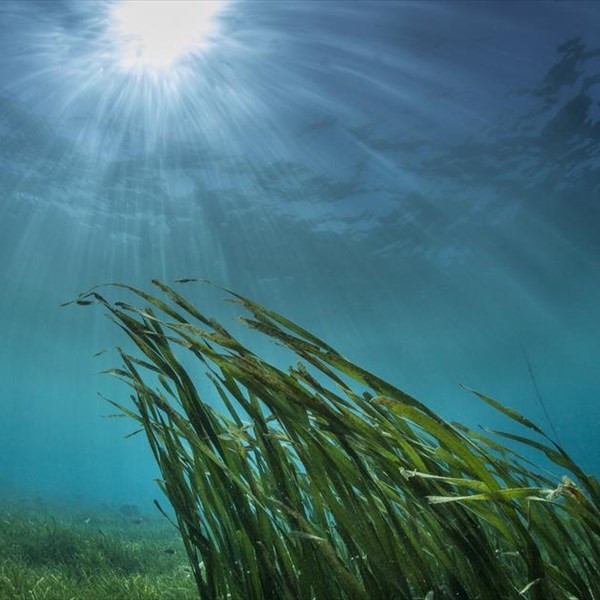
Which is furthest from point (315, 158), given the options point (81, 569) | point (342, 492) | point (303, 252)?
point (342, 492)

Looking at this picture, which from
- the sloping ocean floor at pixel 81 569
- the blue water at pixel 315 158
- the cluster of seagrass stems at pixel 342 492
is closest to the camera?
the cluster of seagrass stems at pixel 342 492

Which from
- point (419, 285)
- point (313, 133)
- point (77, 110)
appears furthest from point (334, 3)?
point (419, 285)

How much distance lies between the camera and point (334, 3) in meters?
12.3

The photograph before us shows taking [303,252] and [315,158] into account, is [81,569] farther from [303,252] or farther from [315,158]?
[303,252]

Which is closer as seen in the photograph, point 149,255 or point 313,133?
point 313,133

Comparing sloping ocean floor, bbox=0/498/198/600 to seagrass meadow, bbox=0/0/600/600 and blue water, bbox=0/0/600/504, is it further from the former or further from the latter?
blue water, bbox=0/0/600/504

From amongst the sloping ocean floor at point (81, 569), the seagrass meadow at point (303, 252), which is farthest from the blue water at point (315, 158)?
the sloping ocean floor at point (81, 569)

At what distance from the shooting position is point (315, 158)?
18234 millimetres

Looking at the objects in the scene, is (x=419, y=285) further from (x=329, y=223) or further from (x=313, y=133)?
(x=313, y=133)

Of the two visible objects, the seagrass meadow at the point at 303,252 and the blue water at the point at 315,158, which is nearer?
the seagrass meadow at the point at 303,252

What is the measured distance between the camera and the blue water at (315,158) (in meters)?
13.8

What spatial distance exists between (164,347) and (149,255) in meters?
25.0

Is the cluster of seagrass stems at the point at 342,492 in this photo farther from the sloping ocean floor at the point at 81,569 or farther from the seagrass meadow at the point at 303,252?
the sloping ocean floor at the point at 81,569

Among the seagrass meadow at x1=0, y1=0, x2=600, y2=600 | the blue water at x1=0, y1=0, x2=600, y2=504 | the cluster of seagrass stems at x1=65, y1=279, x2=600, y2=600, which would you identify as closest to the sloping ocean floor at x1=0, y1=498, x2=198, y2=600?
the seagrass meadow at x1=0, y1=0, x2=600, y2=600
